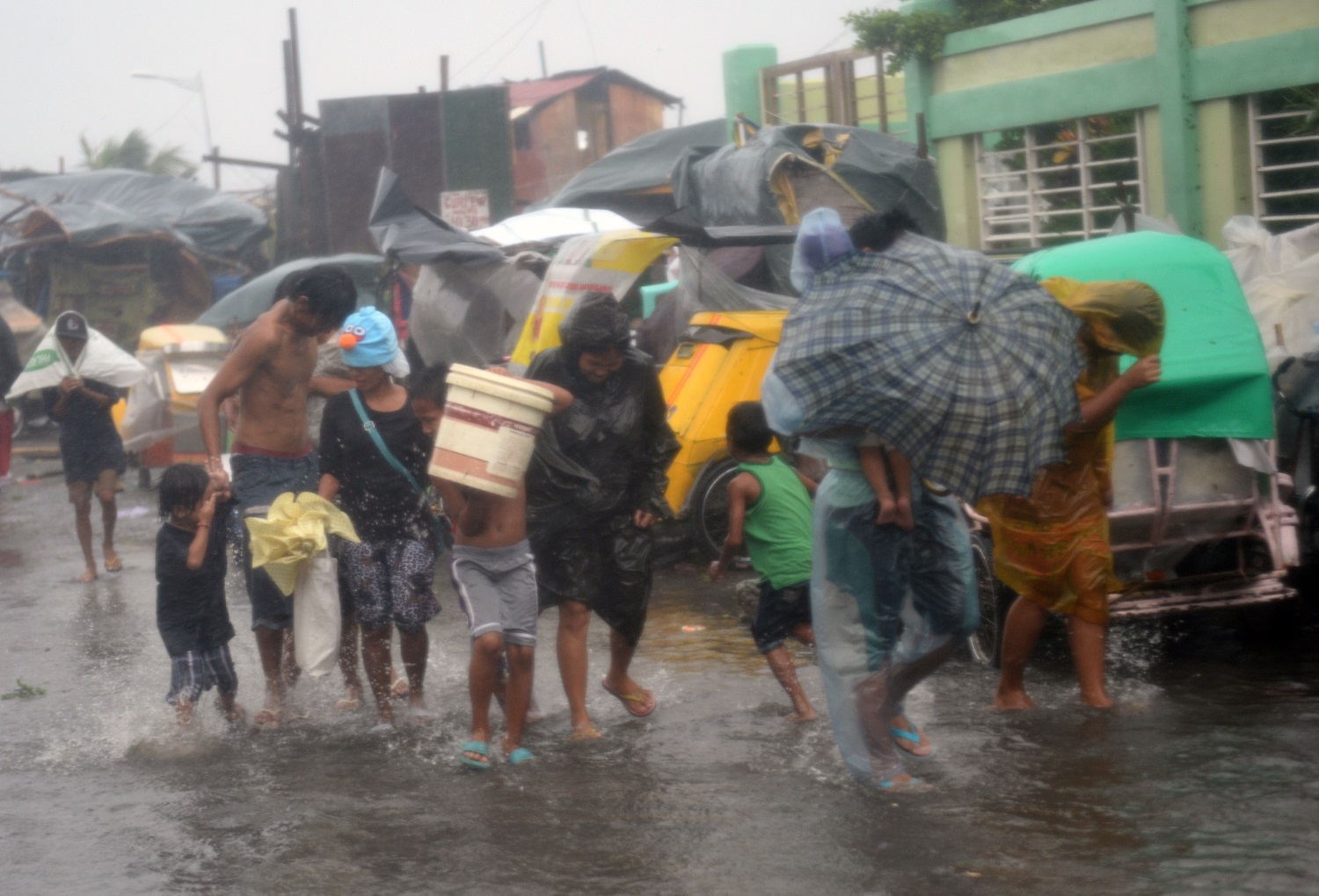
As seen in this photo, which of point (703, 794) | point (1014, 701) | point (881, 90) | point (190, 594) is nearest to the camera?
point (703, 794)

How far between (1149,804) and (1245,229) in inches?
241

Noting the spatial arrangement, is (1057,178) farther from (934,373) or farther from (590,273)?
(934,373)

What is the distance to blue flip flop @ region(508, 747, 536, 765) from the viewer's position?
213 inches

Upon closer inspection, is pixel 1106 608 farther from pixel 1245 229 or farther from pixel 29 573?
pixel 29 573

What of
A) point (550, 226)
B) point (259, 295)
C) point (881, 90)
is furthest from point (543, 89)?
point (550, 226)

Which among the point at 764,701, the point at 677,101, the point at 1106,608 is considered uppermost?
the point at 677,101

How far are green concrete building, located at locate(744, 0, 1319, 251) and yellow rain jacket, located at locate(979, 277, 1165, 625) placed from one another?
7099 millimetres

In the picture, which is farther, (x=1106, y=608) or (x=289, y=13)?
(x=289, y=13)

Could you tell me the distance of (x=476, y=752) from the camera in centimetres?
531

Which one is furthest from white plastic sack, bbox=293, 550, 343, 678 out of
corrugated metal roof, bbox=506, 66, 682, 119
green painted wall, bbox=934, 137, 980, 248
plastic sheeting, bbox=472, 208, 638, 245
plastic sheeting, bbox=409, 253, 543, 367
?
corrugated metal roof, bbox=506, 66, 682, 119

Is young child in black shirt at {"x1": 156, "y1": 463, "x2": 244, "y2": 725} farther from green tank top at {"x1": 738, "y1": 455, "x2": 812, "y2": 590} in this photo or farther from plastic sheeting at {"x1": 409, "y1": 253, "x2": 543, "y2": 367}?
plastic sheeting at {"x1": 409, "y1": 253, "x2": 543, "y2": 367}

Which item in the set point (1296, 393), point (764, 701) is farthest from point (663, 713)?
point (1296, 393)

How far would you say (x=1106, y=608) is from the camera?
18.0ft

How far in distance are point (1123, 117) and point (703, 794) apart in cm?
1043
